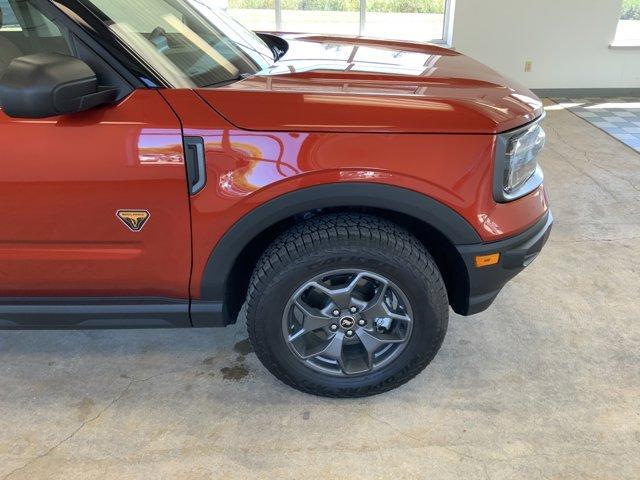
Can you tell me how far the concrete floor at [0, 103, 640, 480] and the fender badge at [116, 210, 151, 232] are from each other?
0.74 m

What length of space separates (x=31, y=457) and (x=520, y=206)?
74.4 inches

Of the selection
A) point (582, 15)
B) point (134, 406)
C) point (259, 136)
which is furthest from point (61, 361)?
point (582, 15)

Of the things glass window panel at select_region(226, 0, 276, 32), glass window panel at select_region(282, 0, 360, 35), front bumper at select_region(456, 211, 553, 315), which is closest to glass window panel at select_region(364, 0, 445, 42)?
glass window panel at select_region(282, 0, 360, 35)

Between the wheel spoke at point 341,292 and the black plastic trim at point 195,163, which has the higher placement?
the black plastic trim at point 195,163

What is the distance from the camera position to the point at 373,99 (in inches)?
68.2

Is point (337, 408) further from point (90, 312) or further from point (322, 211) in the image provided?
point (90, 312)

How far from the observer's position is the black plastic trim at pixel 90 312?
1857 mm

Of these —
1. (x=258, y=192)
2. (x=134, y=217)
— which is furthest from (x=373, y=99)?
(x=134, y=217)

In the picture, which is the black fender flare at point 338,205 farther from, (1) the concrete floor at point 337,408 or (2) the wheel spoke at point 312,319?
(1) the concrete floor at point 337,408

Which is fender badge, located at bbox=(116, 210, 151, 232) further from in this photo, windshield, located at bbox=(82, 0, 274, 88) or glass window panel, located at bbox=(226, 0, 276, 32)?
glass window panel, located at bbox=(226, 0, 276, 32)

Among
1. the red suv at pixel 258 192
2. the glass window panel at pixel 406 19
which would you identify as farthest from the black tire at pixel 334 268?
the glass window panel at pixel 406 19

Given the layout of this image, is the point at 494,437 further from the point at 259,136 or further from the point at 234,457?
the point at 259,136

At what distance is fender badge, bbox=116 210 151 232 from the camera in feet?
5.56

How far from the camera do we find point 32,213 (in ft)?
5.56
